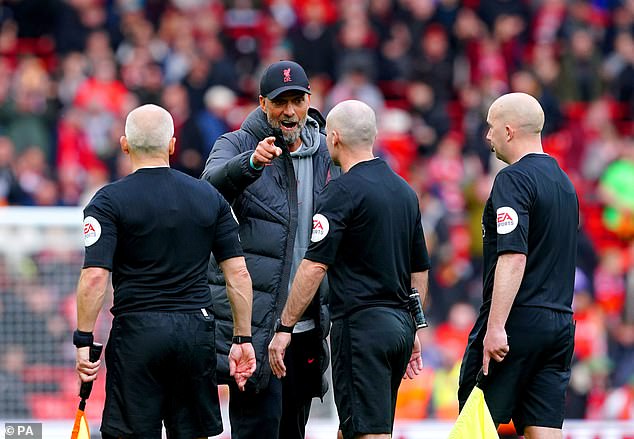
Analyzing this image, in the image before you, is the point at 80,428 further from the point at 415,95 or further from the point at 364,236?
the point at 415,95

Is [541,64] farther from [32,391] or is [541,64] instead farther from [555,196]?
[555,196]

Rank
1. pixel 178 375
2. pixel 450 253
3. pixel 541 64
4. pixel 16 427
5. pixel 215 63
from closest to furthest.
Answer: pixel 178 375 < pixel 16 427 < pixel 450 253 < pixel 215 63 < pixel 541 64

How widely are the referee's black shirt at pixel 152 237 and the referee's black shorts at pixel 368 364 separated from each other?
78 cm

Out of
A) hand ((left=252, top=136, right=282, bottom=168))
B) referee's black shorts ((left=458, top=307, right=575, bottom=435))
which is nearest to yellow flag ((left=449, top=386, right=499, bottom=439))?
referee's black shorts ((left=458, top=307, right=575, bottom=435))

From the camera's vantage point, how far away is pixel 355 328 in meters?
6.84

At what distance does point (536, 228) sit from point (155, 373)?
1.98 metres

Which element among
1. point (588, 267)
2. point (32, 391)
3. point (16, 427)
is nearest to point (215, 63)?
point (588, 267)

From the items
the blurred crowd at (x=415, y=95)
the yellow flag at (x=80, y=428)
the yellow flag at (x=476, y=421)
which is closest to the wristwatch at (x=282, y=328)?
the yellow flag at (x=476, y=421)

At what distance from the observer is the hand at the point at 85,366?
636cm

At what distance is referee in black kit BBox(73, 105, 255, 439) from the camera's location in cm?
638

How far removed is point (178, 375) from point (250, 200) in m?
1.11

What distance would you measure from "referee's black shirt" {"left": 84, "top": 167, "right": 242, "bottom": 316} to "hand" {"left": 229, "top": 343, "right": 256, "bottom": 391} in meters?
0.35

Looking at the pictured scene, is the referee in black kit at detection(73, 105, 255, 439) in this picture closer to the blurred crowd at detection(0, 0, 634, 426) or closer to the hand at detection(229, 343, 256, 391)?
the hand at detection(229, 343, 256, 391)

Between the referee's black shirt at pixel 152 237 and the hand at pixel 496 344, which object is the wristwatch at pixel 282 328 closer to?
the referee's black shirt at pixel 152 237
